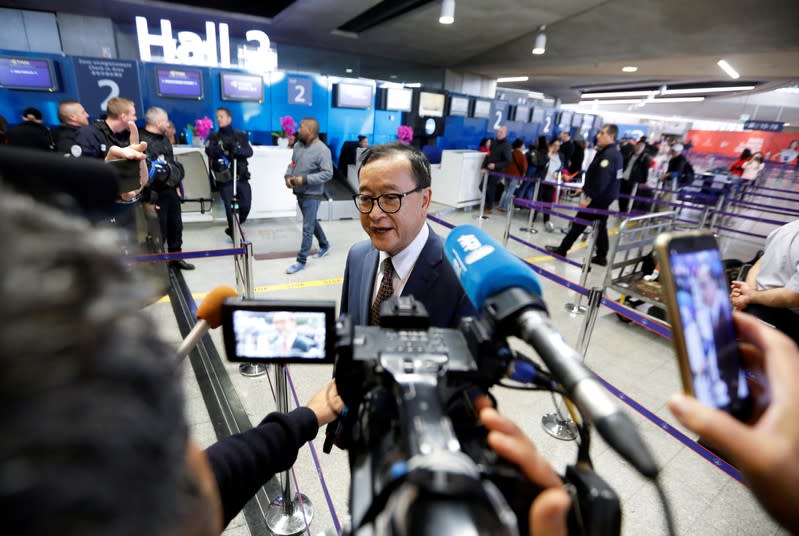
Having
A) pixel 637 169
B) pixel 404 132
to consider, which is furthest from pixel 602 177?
pixel 404 132

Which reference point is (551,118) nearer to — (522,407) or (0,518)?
(522,407)

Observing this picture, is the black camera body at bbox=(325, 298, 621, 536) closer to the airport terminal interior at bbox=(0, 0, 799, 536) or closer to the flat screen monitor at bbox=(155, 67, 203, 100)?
the airport terminal interior at bbox=(0, 0, 799, 536)

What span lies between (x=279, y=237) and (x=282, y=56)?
8548 millimetres

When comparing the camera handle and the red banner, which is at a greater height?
the red banner

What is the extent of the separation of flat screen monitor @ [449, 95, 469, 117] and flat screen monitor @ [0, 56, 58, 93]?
8524 millimetres

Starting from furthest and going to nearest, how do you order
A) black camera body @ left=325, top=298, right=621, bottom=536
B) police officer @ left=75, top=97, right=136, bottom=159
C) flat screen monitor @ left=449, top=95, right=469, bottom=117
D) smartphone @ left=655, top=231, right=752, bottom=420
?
flat screen monitor @ left=449, top=95, right=469, bottom=117
police officer @ left=75, top=97, right=136, bottom=159
smartphone @ left=655, top=231, right=752, bottom=420
black camera body @ left=325, top=298, right=621, bottom=536

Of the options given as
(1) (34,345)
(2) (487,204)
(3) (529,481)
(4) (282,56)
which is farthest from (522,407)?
(4) (282,56)

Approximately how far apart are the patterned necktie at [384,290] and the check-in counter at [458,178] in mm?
8064

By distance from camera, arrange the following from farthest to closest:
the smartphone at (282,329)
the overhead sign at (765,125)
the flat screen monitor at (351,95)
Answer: the overhead sign at (765,125)
the flat screen monitor at (351,95)
the smartphone at (282,329)

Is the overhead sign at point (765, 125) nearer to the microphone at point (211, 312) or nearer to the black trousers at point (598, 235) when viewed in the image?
the black trousers at point (598, 235)

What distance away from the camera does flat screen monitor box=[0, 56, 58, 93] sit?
5922mm

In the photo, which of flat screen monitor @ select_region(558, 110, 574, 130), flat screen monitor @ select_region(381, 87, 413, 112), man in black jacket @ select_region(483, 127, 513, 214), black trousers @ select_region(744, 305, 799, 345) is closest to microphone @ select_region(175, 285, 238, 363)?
black trousers @ select_region(744, 305, 799, 345)

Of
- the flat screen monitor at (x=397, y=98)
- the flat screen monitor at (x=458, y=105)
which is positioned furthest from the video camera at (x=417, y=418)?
the flat screen monitor at (x=458, y=105)

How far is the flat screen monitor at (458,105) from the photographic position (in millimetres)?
10785
